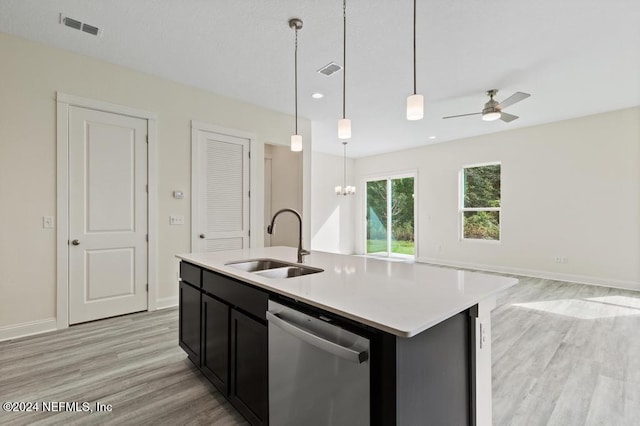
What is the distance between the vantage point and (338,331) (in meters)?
1.10

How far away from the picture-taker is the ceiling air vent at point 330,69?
3.31 m

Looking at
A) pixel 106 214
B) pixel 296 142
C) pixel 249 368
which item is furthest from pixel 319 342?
pixel 106 214

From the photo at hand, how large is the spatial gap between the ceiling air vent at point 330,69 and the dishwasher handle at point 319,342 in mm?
2840

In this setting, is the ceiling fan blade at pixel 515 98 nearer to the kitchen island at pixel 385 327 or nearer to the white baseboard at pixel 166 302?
the kitchen island at pixel 385 327

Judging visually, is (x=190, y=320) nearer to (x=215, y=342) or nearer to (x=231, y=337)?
(x=215, y=342)

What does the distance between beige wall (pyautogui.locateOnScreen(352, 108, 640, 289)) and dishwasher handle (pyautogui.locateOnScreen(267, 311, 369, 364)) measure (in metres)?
5.81

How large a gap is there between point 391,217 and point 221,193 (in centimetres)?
514

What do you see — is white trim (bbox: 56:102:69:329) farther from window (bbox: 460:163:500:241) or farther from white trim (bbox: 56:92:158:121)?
window (bbox: 460:163:500:241)

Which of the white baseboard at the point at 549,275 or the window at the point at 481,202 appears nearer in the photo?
the white baseboard at the point at 549,275


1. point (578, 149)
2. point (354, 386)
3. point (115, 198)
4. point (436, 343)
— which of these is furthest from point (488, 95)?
point (115, 198)

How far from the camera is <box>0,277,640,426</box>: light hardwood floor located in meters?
1.76

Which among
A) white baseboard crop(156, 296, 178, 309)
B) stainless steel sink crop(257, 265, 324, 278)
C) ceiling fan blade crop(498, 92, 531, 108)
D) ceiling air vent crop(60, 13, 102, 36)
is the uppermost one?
ceiling air vent crop(60, 13, 102, 36)

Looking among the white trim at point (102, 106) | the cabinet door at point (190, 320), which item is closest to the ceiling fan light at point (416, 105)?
the cabinet door at point (190, 320)

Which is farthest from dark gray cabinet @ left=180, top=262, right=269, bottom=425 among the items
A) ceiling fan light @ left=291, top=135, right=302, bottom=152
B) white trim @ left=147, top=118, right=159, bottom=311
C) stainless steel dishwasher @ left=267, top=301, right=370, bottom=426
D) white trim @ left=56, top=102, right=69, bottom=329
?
white trim @ left=56, top=102, right=69, bottom=329
